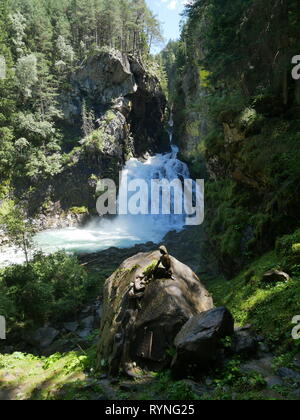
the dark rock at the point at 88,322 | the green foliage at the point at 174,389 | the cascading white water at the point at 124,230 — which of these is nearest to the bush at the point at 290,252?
the green foliage at the point at 174,389

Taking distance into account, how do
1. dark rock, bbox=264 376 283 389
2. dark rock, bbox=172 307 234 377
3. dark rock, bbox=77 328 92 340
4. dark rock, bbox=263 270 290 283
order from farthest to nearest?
1. dark rock, bbox=77 328 92 340
2. dark rock, bbox=263 270 290 283
3. dark rock, bbox=172 307 234 377
4. dark rock, bbox=264 376 283 389

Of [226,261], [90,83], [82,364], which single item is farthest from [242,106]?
[90,83]

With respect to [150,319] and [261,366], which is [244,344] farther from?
[150,319]

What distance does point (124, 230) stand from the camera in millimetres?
28891

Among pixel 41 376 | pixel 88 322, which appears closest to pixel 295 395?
pixel 41 376

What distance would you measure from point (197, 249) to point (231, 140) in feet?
35.4

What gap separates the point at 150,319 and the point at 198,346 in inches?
58.0

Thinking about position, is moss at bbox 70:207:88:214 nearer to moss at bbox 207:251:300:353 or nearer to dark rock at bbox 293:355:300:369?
moss at bbox 207:251:300:353

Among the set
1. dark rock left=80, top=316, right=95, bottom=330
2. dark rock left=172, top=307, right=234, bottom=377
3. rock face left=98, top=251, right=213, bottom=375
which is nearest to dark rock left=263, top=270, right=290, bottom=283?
rock face left=98, top=251, right=213, bottom=375

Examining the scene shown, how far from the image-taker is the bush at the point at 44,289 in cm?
1310

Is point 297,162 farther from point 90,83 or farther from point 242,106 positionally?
point 90,83

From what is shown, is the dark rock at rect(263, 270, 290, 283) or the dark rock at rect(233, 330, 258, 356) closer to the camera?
the dark rock at rect(233, 330, 258, 356)

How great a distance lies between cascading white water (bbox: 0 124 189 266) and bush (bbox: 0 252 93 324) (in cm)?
623

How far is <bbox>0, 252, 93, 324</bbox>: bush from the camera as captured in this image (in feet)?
43.0
